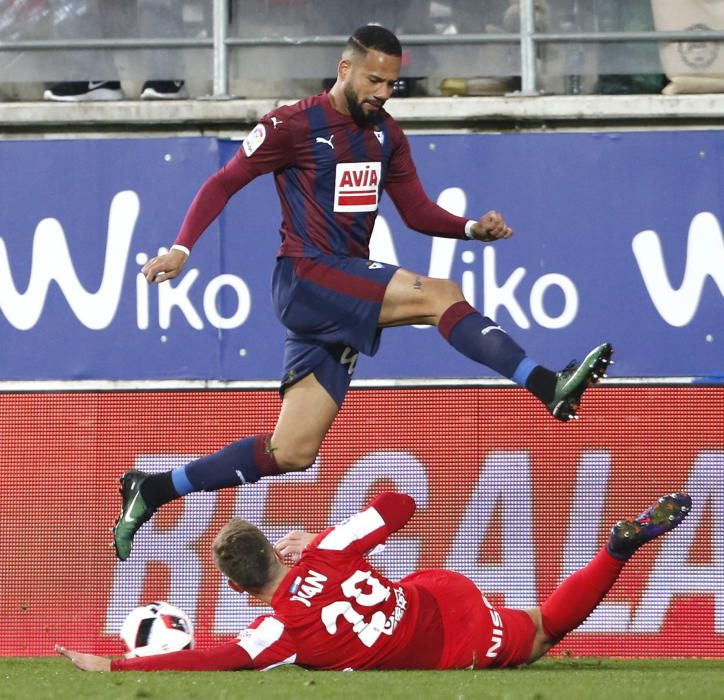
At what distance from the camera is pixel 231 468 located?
21.2 ft

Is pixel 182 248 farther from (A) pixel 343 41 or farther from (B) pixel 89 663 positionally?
(A) pixel 343 41

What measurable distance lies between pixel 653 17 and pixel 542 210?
140cm

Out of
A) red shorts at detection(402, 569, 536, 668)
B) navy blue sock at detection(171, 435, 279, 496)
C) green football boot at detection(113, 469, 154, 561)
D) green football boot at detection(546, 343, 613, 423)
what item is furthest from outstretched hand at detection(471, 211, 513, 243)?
green football boot at detection(113, 469, 154, 561)

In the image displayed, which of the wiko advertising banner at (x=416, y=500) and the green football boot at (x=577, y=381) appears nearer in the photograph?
the green football boot at (x=577, y=381)

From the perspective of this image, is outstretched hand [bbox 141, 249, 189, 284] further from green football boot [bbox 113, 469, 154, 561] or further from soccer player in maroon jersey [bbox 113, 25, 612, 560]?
green football boot [bbox 113, 469, 154, 561]

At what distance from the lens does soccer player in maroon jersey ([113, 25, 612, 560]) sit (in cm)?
610

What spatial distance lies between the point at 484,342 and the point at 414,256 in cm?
296

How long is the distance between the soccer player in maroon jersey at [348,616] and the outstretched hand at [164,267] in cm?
101

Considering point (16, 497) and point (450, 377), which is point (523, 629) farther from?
point (16, 497)

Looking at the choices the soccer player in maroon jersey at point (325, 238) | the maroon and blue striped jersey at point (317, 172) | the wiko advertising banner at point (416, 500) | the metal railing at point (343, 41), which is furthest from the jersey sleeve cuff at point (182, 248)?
the metal railing at point (343, 41)

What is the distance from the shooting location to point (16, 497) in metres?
8.65

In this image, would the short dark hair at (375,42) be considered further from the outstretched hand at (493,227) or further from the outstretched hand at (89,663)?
the outstretched hand at (89,663)

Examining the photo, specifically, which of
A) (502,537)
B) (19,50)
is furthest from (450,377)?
(19,50)

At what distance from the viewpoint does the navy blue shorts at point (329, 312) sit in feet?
20.0
